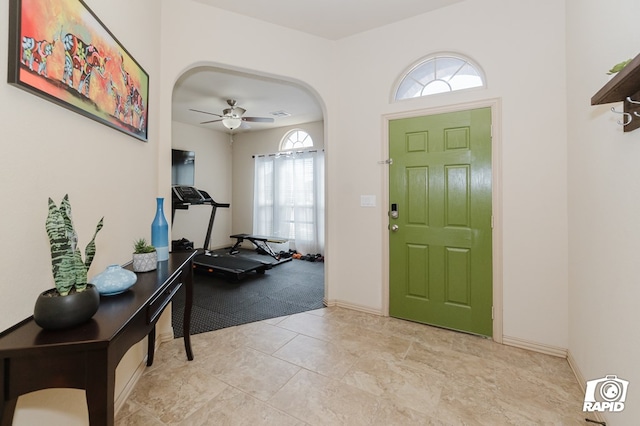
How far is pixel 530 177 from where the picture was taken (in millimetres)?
2221

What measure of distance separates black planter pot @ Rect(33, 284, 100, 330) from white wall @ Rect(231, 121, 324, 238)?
5.73 metres

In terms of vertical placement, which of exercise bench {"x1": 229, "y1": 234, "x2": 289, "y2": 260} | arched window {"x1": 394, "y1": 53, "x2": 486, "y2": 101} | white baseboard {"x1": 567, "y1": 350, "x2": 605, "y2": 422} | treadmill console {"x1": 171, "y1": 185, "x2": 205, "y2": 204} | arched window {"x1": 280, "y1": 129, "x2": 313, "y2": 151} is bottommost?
white baseboard {"x1": 567, "y1": 350, "x2": 605, "y2": 422}

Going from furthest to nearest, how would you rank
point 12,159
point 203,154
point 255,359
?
1. point 203,154
2. point 255,359
3. point 12,159

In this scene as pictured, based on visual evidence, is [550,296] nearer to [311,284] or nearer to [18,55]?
[311,284]

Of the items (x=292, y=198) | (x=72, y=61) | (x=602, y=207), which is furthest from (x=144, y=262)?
(x=292, y=198)

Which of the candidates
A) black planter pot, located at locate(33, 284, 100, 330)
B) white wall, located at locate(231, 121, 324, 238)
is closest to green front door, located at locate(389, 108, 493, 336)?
black planter pot, located at locate(33, 284, 100, 330)

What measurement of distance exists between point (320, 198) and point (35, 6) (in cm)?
492

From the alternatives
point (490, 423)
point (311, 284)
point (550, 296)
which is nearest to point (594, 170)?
point (550, 296)

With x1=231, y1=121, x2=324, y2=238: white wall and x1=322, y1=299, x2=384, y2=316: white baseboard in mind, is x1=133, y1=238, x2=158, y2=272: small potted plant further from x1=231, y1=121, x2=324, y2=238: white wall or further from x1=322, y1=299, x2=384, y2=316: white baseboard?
x1=231, y1=121, x2=324, y2=238: white wall

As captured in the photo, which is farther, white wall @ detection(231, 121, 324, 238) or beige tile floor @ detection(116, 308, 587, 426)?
white wall @ detection(231, 121, 324, 238)

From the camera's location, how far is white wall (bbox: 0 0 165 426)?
0.90 metres

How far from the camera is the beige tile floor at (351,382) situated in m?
1.54

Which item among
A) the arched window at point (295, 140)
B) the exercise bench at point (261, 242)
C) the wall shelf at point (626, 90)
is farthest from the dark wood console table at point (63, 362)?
the arched window at point (295, 140)

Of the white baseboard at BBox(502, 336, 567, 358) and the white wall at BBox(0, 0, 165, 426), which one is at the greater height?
the white wall at BBox(0, 0, 165, 426)
